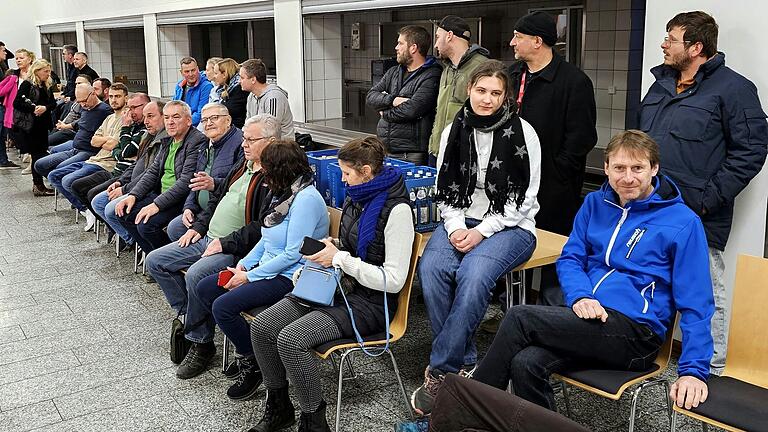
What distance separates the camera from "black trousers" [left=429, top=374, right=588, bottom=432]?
1.82 metres

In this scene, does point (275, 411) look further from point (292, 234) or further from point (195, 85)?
point (195, 85)

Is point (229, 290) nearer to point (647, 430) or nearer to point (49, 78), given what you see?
point (647, 430)

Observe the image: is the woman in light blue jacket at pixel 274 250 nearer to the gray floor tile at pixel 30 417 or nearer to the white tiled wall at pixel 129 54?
the gray floor tile at pixel 30 417

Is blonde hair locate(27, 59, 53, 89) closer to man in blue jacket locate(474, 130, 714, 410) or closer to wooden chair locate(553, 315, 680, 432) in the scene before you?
man in blue jacket locate(474, 130, 714, 410)

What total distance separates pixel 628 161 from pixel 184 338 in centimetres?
243

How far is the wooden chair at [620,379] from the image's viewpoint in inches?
98.2

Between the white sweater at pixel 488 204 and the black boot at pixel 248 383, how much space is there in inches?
43.6

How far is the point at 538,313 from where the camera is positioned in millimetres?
2676

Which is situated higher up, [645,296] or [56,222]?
[645,296]

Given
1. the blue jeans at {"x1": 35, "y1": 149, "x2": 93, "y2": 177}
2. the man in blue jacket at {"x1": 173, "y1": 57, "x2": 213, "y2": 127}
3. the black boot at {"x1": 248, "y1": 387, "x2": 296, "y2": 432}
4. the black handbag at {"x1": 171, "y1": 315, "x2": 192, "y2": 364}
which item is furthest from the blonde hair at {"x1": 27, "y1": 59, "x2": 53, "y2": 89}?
the black boot at {"x1": 248, "y1": 387, "x2": 296, "y2": 432}

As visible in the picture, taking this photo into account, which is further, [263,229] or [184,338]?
[184,338]

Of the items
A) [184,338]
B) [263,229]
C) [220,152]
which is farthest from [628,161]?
[220,152]

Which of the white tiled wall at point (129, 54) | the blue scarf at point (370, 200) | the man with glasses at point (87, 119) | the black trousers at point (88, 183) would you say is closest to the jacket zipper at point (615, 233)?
the blue scarf at point (370, 200)

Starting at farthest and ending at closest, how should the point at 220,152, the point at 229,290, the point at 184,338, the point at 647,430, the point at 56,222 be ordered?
the point at 56,222 → the point at 220,152 → the point at 184,338 → the point at 229,290 → the point at 647,430
